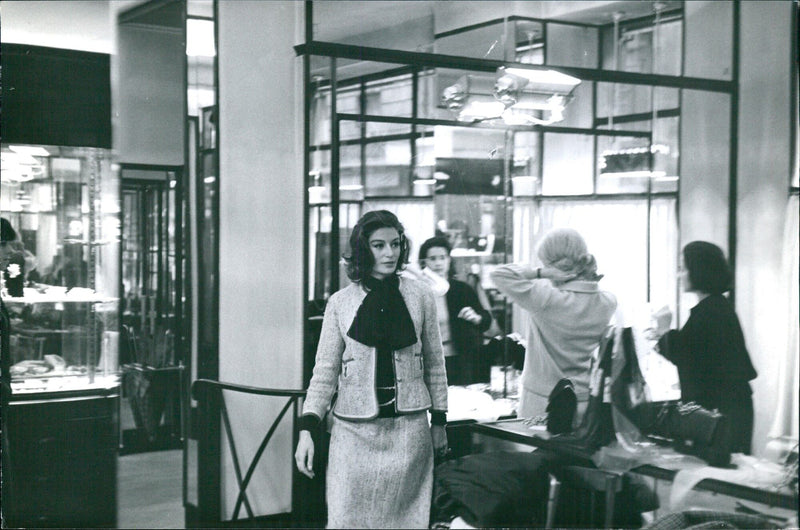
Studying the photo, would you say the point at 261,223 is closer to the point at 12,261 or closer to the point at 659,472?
the point at 12,261

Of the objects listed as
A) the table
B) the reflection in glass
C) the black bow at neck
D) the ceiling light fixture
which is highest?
the ceiling light fixture

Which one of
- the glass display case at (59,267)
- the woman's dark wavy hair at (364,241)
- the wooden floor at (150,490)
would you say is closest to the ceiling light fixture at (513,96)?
the woman's dark wavy hair at (364,241)

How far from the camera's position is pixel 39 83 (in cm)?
400

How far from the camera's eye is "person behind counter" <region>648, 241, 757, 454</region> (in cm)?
452

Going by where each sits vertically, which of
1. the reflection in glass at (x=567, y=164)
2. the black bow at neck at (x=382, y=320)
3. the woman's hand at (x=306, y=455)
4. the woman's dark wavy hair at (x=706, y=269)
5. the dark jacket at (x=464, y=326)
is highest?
the reflection in glass at (x=567, y=164)

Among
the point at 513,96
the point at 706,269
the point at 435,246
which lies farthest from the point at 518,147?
the point at 706,269

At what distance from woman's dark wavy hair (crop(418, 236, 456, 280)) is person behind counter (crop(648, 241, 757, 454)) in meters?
1.55

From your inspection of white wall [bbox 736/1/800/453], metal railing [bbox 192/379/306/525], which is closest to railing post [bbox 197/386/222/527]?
metal railing [bbox 192/379/306/525]

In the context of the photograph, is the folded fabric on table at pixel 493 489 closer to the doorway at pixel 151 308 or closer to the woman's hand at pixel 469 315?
the doorway at pixel 151 308

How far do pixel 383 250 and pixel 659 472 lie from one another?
4.63 ft

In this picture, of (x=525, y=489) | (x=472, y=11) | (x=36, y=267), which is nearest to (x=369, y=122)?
(x=472, y=11)

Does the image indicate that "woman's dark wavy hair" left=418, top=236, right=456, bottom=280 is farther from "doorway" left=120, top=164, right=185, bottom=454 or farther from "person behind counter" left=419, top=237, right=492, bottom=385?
"doorway" left=120, top=164, right=185, bottom=454

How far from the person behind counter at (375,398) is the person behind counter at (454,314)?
2061 mm

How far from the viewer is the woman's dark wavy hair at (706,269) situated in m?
4.57
